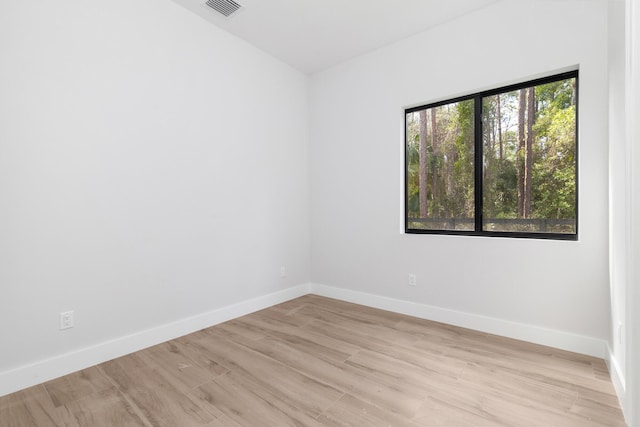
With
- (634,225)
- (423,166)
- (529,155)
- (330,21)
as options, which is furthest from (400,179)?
(634,225)

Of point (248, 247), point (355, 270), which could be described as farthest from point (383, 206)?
point (248, 247)

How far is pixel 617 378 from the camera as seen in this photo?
176 cm

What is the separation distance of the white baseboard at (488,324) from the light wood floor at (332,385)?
0.26ft

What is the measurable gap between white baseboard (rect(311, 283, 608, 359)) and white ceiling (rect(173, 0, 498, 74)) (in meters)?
2.71

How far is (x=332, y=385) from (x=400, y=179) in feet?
6.83

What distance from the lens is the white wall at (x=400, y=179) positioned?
7.25 ft

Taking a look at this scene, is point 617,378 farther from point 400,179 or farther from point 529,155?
point 400,179

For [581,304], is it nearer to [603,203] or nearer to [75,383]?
[603,203]

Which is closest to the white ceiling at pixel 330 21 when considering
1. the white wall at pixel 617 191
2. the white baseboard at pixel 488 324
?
the white wall at pixel 617 191

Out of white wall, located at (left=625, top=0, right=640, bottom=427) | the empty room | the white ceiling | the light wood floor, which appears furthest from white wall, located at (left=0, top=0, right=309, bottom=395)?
white wall, located at (left=625, top=0, right=640, bottom=427)

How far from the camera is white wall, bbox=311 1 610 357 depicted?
221 cm

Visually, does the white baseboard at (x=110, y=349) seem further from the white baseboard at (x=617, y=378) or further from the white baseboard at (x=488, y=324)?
the white baseboard at (x=617, y=378)

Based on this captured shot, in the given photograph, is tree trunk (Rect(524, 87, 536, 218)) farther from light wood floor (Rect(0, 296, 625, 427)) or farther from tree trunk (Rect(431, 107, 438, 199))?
light wood floor (Rect(0, 296, 625, 427))

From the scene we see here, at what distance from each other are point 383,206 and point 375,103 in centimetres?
114
